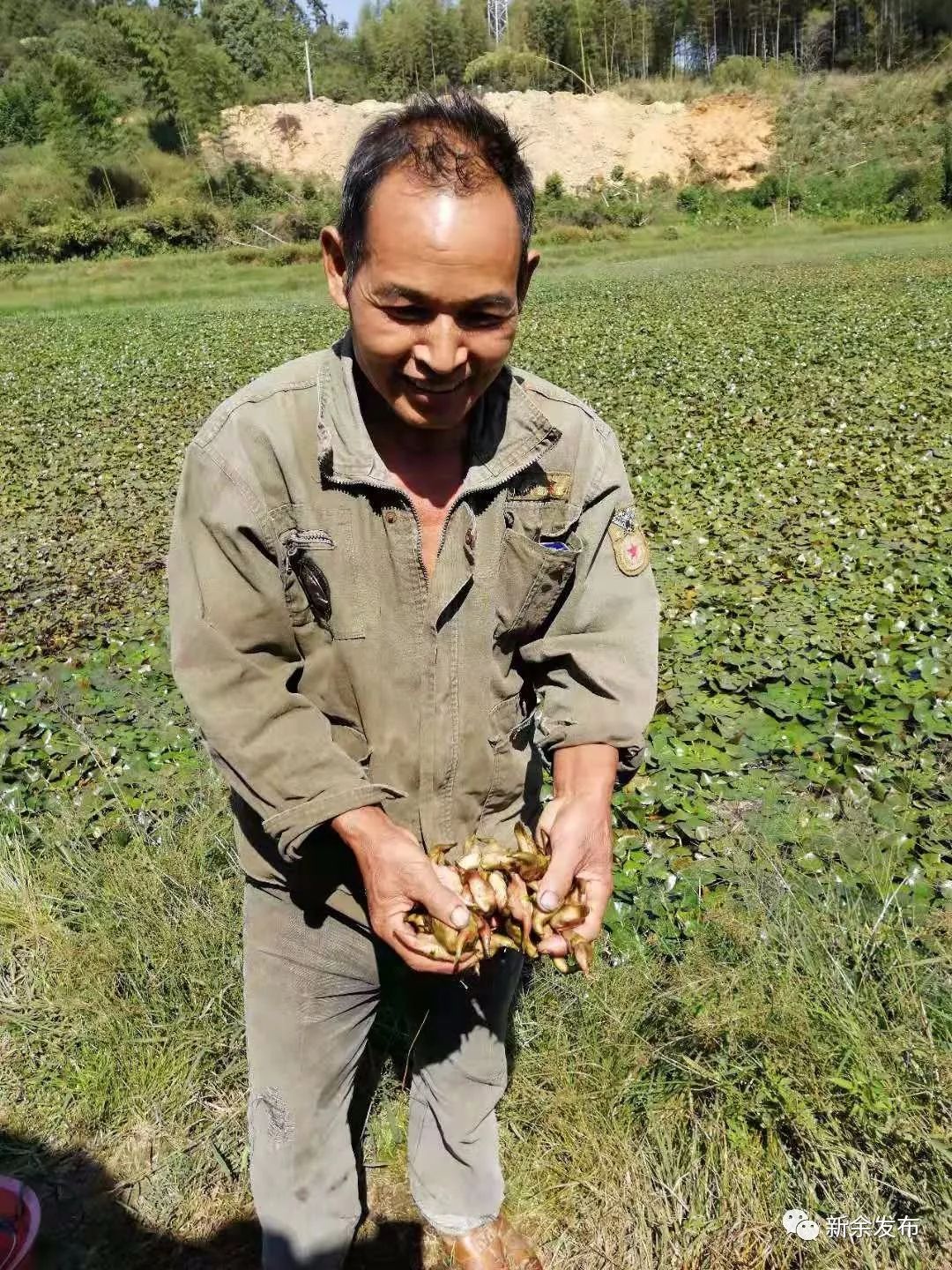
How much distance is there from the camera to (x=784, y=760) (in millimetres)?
3768

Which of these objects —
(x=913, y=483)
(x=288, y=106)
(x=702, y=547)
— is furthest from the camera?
(x=288, y=106)

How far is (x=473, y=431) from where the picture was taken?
159cm

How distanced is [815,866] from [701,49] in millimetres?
76029

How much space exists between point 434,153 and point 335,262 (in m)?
0.28

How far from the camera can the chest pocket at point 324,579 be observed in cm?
147

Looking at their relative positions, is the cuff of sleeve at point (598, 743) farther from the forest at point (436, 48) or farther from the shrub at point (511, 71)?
the shrub at point (511, 71)

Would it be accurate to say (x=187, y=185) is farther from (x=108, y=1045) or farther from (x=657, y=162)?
(x=108, y=1045)

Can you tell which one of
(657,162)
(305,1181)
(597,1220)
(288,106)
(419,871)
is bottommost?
(597,1220)

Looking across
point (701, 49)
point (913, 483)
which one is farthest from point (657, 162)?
point (913, 483)

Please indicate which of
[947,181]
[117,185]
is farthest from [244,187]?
[947,181]

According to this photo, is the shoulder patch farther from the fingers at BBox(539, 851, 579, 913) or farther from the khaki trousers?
the khaki trousers

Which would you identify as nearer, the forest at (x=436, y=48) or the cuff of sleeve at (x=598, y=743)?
the cuff of sleeve at (x=598, y=743)

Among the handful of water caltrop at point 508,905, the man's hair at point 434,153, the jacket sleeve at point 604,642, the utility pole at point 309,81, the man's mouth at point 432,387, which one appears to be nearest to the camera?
the man's hair at point 434,153

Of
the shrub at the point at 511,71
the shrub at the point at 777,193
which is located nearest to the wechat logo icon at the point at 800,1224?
the shrub at the point at 777,193
